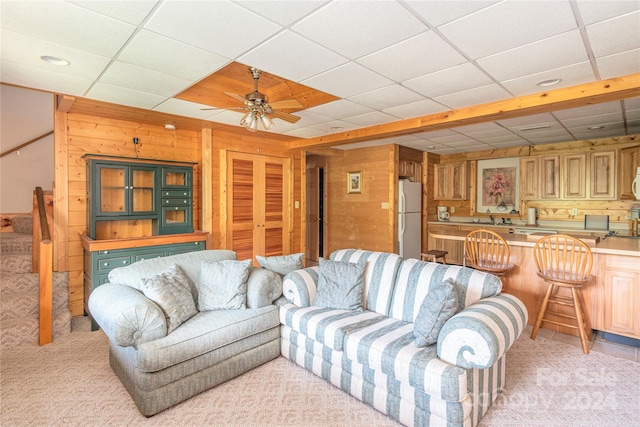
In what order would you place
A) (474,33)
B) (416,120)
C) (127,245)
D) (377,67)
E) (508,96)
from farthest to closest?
(416,120) < (127,245) < (508,96) < (377,67) < (474,33)

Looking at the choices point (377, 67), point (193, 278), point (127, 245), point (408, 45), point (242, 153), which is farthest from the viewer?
point (242, 153)

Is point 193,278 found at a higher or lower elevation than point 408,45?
lower

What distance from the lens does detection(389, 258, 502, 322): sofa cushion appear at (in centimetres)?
231

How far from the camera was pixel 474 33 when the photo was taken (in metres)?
2.04

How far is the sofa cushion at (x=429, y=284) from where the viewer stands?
7.59 feet

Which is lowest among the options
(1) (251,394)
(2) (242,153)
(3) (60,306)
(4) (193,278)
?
(1) (251,394)

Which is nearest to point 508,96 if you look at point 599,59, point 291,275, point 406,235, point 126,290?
point 599,59

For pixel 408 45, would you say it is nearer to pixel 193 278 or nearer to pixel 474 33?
pixel 474 33

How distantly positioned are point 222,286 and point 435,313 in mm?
1670

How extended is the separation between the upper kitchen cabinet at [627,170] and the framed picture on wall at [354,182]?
412cm

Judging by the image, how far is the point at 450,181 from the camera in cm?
705

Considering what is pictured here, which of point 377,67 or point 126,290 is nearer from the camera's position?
point 126,290

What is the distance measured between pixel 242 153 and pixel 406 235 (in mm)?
3323

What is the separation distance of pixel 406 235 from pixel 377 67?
13.3 ft
